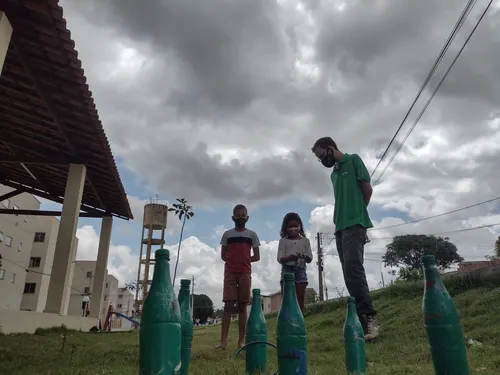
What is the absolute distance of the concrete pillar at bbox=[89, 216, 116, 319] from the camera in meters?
12.7

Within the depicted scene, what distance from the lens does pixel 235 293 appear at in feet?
15.1

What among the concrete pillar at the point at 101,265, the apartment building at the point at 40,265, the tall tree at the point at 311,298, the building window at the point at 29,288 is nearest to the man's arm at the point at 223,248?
the concrete pillar at the point at 101,265

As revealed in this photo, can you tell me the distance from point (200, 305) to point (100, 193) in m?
62.1

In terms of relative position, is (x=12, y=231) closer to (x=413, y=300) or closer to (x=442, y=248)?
(x=413, y=300)

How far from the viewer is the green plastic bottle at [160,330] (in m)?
1.40

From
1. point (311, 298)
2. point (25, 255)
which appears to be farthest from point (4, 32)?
point (25, 255)

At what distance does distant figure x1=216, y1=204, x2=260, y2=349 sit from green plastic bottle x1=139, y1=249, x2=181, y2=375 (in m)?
3.15

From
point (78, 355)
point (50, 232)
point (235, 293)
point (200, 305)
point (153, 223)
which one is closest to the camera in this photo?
point (78, 355)

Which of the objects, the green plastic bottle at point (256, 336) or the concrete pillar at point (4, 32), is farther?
the concrete pillar at point (4, 32)

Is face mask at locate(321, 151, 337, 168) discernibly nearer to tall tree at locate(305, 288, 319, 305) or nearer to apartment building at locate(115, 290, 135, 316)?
tall tree at locate(305, 288, 319, 305)

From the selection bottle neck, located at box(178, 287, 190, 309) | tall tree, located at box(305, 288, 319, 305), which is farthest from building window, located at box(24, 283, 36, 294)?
bottle neck, located at box(178, 287, 190, 309)

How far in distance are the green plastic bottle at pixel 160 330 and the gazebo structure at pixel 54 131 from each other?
4.37m

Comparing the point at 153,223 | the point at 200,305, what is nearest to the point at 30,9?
the point at 153,223

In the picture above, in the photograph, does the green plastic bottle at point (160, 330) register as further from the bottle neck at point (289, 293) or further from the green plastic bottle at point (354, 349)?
the green plastic bottle at point (354, 349)
